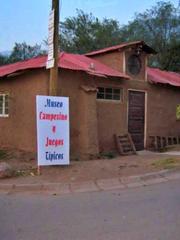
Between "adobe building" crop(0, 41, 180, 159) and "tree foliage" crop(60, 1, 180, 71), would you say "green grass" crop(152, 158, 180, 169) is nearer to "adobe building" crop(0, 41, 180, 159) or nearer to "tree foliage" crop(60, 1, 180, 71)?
"adobe building" crop(0, 41, 180, 159)

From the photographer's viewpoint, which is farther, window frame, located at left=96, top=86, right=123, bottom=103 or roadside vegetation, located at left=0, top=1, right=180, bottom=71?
roadside vegetation, located at left=0, top=1, right=180, bottom=71

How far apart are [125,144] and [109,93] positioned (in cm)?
205

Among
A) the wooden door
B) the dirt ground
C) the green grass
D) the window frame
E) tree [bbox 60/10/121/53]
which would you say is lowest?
the dirt ground

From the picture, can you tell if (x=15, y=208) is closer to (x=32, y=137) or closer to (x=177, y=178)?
(x=177, y=178)

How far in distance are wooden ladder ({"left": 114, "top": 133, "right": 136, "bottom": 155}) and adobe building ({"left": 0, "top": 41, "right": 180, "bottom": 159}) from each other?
0.24 m

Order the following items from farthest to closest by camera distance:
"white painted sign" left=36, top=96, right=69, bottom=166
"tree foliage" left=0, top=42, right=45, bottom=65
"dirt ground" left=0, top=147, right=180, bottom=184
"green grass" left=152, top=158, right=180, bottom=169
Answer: "tree foliage" left=0, top=42, right=45, bottom=65, "green grass" left=152, top=158, right=180, bottom=169, "white painted sign" left=36, top=96, right=69, bottom=166, "dirt ground" left=0, top=147, right=180, bottom=184

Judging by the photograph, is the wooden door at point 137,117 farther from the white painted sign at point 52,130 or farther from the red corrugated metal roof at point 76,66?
the white painted sign at point 52,130

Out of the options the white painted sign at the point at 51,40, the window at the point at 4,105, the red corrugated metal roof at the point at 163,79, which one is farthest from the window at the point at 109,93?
the white painted sign at the point at 51,40

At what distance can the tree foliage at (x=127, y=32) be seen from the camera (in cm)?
3475

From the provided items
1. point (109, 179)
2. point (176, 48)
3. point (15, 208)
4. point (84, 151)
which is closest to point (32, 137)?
point (84, 151)

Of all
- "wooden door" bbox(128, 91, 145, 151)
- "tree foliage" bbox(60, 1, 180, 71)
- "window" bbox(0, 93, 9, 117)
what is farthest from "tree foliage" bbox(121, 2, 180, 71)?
"window" bbox(0, 93, 9, 117)

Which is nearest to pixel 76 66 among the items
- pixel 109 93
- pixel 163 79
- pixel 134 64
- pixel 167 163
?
pixel 109 93

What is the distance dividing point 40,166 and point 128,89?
23.3 feet

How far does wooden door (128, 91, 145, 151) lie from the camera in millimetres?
16984
